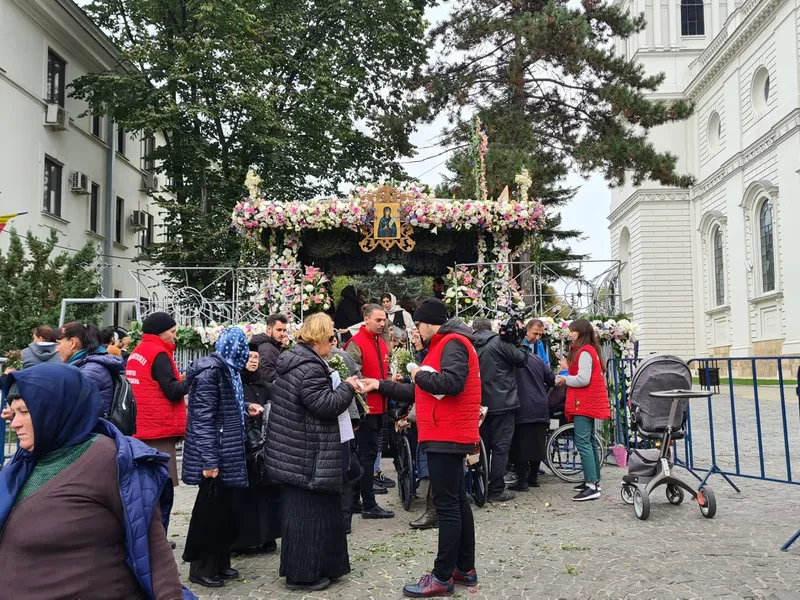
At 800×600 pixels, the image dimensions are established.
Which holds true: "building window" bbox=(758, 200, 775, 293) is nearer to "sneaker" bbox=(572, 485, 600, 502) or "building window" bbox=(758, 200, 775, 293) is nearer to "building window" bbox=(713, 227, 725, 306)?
"building window" bbox=(713, 227, 725, 306)

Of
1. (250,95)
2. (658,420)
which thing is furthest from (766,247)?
(658,420)

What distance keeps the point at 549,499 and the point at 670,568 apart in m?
2.80

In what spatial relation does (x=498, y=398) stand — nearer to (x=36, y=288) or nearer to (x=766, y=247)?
(x=36, y=288)

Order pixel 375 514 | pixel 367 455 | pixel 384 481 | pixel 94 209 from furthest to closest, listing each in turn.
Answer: pixel 94 209 < pixel 384 481 < pixel 367 455 < pixel 375 514

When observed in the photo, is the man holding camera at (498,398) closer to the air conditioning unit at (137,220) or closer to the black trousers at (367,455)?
the black trousers at (367,455)

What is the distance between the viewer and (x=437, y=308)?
5.38 metres

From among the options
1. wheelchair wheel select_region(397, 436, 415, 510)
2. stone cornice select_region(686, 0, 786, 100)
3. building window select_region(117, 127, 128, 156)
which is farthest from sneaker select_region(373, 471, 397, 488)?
stone cornice select_region(686, 0, 786, 100)

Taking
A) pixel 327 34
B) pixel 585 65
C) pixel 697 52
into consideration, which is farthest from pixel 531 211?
pixel 697 52

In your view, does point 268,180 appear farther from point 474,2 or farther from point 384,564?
point 384,564

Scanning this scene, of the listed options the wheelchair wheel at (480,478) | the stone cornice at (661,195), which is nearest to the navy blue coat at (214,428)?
the wheelchair wheel at (480,478)

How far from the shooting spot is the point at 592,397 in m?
8.06

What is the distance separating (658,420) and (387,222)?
7.18 metres

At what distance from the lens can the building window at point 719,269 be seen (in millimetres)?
40906

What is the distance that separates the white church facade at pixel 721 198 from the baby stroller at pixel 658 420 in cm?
2564
